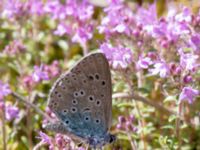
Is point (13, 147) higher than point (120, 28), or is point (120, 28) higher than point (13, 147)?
point (120, 28)

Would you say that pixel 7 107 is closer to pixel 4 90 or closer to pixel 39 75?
pixel 4 90

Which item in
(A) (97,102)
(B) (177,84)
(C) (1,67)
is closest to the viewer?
(A) (97,102)

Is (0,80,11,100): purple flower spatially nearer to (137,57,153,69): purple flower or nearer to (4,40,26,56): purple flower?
(4,40,26,56): purple flower

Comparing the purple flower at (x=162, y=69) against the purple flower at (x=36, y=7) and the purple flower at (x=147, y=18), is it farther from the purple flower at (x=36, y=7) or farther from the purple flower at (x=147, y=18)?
the purple flower at (x=36, y=7)

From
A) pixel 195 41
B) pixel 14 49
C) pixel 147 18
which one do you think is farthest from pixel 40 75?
pixel 195 41

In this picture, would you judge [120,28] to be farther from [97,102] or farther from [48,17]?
[48,17]

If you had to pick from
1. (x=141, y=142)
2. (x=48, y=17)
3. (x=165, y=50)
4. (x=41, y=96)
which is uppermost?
(x=48, y=17)

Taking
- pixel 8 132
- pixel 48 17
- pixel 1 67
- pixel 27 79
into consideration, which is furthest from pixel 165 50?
pixel 48 17
